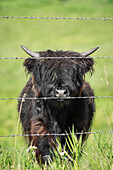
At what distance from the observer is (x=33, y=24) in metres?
57.3

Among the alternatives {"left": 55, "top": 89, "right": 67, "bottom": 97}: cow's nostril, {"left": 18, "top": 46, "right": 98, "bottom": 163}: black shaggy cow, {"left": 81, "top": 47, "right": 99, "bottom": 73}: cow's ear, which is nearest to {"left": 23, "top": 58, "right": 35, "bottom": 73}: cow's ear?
{"left": 18, "top": 46, "right": 98, "bottom": 163}: black shaggy cow

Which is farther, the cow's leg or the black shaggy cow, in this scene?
the cow's leg

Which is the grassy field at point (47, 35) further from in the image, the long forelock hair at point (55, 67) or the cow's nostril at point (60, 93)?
the cow's nostril at point (60, 93)

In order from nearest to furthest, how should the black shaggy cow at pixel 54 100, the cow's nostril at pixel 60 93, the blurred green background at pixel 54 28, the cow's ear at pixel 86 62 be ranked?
the cow's nostril at pixel 60 93
the black shaggy cow at pixel 54 100
the cow's ear at pixel 86 62
the blurred green background at pixel 54 28

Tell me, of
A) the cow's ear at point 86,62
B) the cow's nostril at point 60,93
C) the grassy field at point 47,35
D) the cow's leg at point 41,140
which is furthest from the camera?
the grassy field at point 47,35

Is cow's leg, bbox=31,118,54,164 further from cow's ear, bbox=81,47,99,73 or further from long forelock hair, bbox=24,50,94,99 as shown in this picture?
cow's ear, bbox=81,47,99,73

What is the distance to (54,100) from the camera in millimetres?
5203

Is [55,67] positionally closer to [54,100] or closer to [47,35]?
[54,100]

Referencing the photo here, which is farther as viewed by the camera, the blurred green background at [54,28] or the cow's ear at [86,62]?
the blurred green background at [54,28]

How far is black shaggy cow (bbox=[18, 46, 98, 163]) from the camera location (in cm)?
527

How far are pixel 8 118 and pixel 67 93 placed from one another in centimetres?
1245

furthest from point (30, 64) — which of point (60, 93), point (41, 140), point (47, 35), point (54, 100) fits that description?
point (47, 35)

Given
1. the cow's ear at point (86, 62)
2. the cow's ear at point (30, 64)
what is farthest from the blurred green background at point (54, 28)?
the cow's ear at point (86, 62)

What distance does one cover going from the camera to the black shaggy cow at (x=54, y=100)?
527cm
